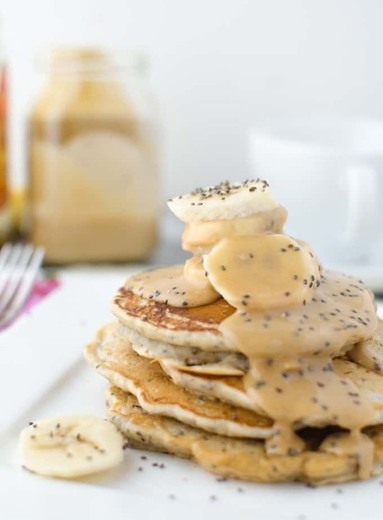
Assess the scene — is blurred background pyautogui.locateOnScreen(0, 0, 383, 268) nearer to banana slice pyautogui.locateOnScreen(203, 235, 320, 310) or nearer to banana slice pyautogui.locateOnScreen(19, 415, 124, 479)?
banana slice pyautogui.locateOnScreen(203, 235, 320, 310)

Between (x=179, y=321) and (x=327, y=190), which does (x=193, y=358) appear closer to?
(x=179, y=321)

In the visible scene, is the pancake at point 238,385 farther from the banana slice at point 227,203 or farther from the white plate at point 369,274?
the white plate at point 369,274

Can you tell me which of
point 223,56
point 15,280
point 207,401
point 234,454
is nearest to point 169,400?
point 207,401

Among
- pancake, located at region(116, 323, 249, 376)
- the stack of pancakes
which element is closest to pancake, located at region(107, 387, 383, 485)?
the stack of pancakes

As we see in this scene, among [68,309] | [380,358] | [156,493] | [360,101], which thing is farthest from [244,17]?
[156,493]

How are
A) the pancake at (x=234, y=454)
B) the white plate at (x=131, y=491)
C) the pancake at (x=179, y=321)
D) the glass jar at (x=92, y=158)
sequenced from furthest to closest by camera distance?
the glass jar at (x=92, y=158) → the pancake at (x=179, y=321) → the pancake at (x=234, y=454) → the white plate at (x=131, y=491)

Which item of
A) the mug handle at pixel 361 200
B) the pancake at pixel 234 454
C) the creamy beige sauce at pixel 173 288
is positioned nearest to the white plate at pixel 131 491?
the pancake at pixel 234 454
